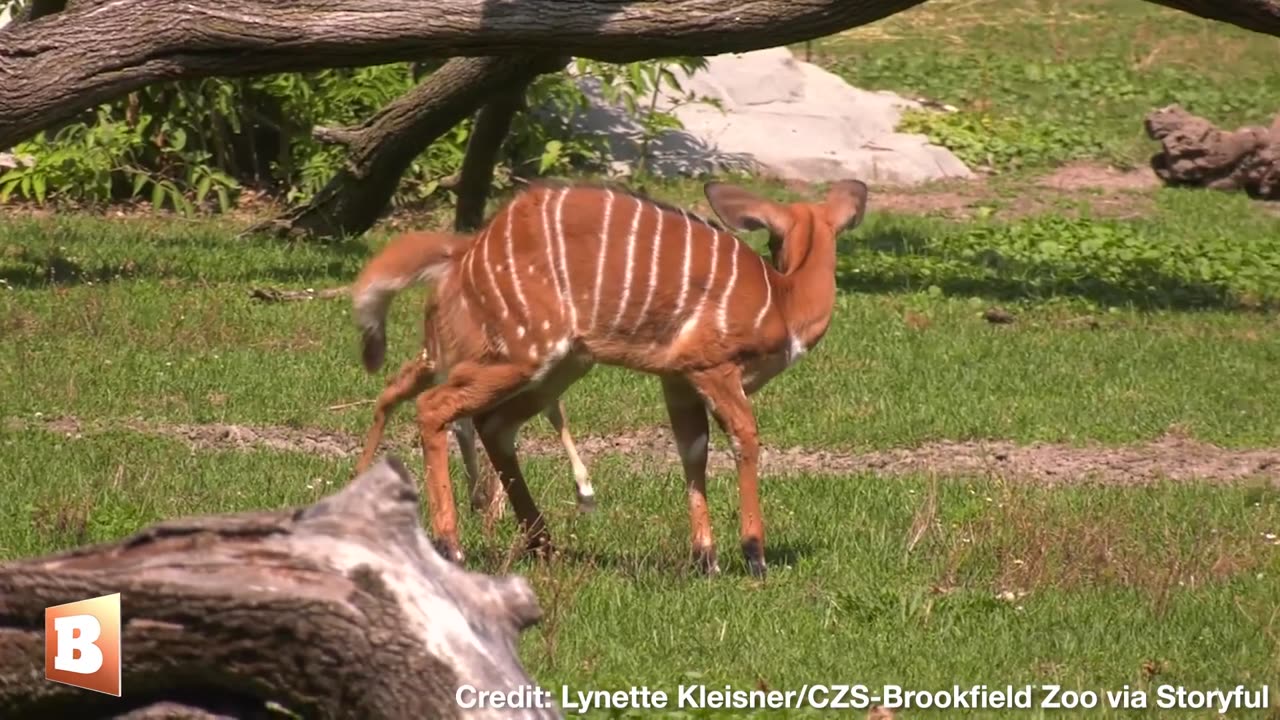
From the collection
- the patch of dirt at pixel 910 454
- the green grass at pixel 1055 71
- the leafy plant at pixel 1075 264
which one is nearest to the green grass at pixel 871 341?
the leafy plant at pixel 1075 264

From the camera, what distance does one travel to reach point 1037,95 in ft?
70.4

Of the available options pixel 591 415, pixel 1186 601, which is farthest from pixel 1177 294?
pixel 1186 601

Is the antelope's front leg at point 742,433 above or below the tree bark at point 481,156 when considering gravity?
above

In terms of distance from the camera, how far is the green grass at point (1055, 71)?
1967cm

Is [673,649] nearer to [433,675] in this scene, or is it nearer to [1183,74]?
[433,675]

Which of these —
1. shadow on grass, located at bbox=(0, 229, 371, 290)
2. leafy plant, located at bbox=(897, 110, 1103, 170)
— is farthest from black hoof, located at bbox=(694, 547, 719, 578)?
leafy plant, located at bbox=(897, 110, 1103, 170)

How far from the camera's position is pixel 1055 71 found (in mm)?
22312

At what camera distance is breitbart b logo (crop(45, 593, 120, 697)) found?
407 cm

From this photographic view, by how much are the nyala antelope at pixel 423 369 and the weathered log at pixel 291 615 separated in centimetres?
327

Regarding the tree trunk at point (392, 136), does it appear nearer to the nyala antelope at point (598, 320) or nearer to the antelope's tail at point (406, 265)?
the antelope's tail at point (406, 265)

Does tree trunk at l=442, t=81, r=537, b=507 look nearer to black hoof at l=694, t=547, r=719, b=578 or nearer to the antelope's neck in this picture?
the antelope's neck

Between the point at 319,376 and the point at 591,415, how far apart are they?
146cm

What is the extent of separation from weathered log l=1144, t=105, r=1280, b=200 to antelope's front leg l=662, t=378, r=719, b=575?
11575mm

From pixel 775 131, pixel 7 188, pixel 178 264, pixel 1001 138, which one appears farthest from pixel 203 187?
pixel 1001 138
